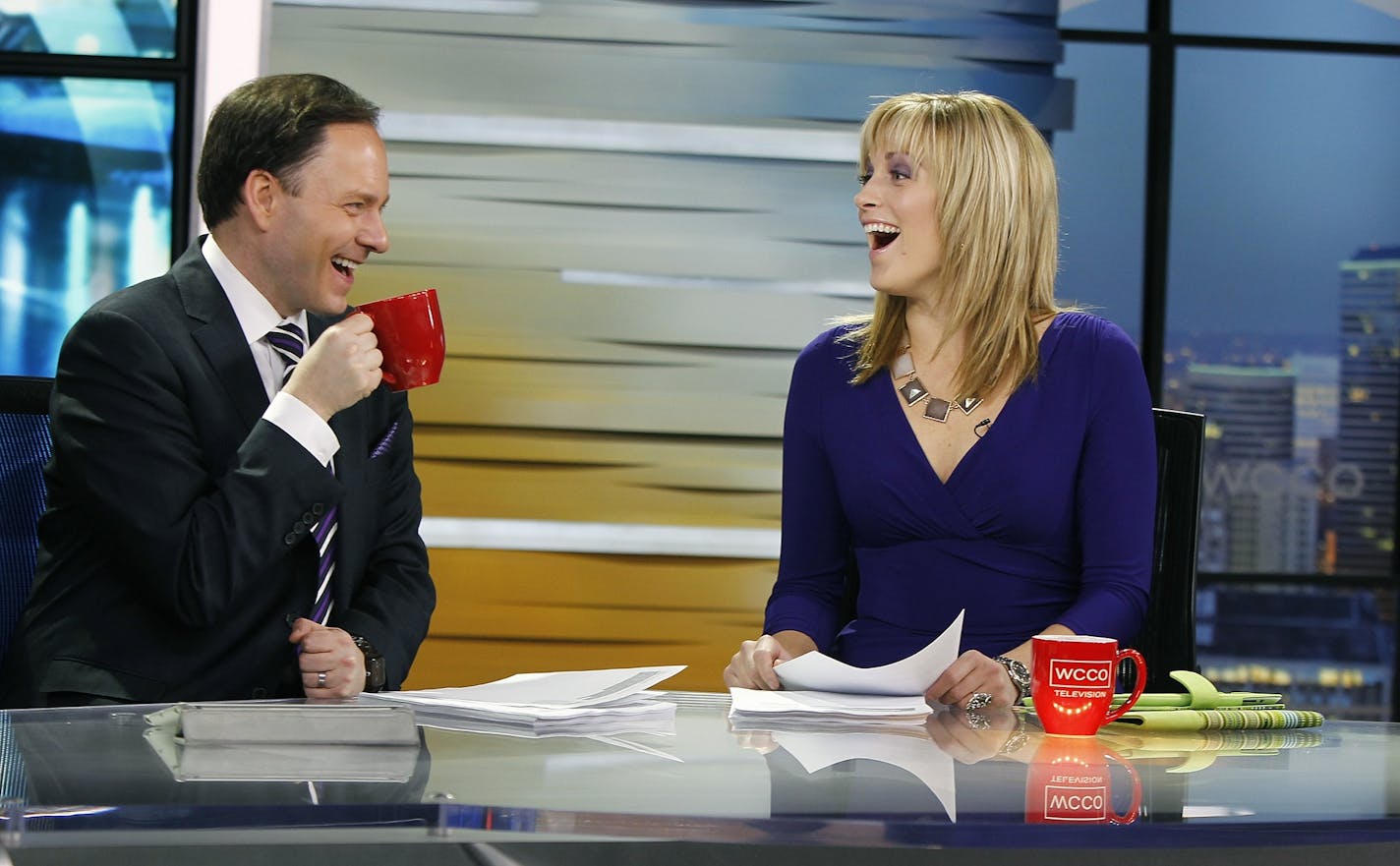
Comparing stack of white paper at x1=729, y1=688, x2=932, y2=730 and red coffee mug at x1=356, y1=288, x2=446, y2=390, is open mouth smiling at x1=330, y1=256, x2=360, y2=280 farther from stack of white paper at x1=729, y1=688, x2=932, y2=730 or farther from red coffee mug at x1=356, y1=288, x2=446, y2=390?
stack of white paper at x1=729, y1=688, x2=932, y2=730

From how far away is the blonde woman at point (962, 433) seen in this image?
6.40 feet

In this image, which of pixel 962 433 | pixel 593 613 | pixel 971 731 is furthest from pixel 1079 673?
pixel 593 613

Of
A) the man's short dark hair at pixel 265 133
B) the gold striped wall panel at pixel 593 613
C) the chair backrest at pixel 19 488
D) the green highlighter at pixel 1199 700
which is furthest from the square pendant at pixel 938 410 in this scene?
the gold striped wall panel at pixel 593 613

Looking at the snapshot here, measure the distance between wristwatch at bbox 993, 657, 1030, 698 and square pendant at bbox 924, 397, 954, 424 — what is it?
0.44 m

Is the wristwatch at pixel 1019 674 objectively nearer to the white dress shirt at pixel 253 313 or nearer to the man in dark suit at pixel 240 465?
the man in dark suit at pixel 240 465

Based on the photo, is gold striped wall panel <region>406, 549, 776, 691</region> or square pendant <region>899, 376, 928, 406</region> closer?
square pendant <region>899, 376, 928, 406</region>

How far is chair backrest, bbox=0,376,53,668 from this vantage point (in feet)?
5.68

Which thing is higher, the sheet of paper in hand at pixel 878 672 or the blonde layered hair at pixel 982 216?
the blonde layered hair at pixel 982 216

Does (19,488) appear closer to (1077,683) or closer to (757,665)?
(757,665)

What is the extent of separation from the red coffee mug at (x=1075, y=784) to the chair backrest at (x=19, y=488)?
1.22m

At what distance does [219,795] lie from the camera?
A: 98 centimetres

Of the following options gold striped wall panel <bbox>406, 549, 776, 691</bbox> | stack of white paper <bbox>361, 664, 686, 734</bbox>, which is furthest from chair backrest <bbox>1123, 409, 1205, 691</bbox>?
gold striped wall panel <bbox>406, 549, 776, 691</bbox>

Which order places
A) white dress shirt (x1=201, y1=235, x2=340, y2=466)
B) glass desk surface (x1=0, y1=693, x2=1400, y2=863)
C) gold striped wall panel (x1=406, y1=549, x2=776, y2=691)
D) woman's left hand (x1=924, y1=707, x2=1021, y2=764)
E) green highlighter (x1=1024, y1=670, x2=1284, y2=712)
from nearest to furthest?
1. glass desk surface (x1=0, y1=693, x2=1400, y2=863)
2. woman's left hand (x1=924, y1=707, x2=1021, y2=764)
3. green highlighter (x1=1024, y1=670, x2=1284, y2=712)
4. white dress shirt (x1=201, y1=235, x2=340, y2=466)
5. gold striped wall panel (x1=406, y1=549, x2=776, y2=691)

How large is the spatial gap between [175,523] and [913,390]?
3.37ft
